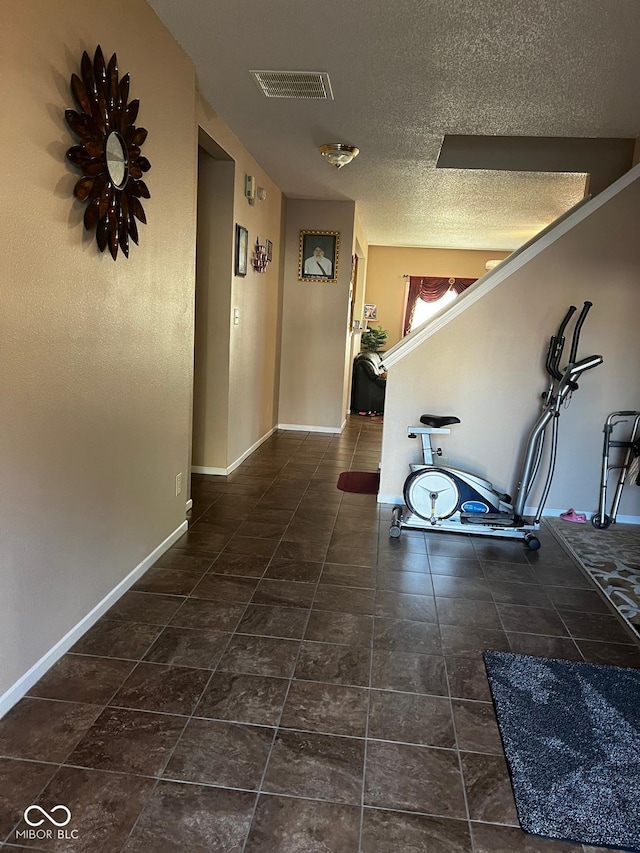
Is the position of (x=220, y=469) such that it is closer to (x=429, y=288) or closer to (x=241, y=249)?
(x=241, y=249)

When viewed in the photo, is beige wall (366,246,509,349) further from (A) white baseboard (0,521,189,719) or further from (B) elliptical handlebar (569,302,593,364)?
(A) white baseboard (0,521,189,719)

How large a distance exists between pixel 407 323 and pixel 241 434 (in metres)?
5.44

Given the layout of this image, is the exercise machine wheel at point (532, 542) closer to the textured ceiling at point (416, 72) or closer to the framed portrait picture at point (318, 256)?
the textured ceiling at point (416, 72)

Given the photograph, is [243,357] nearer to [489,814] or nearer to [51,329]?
[51,329]

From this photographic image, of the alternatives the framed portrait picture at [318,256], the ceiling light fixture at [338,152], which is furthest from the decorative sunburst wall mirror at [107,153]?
the framed portrait picture at [318,256]

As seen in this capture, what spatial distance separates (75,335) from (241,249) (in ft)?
9.02

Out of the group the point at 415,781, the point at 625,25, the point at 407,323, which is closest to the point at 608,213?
the point at 625,25

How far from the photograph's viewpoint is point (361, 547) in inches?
138

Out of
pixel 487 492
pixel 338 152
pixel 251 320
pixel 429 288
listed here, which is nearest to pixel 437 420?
pixel 487 492

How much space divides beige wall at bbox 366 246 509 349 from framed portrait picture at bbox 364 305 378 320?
68 mm

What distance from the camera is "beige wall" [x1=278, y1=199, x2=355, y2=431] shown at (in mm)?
6426

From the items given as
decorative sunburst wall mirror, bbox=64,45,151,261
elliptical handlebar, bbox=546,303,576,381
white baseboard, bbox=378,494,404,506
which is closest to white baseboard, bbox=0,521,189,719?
decorative sunburst wall mirror, bbox=64,45,151,261

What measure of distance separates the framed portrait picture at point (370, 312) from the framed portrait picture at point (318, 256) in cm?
347

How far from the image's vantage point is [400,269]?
32.1ft
